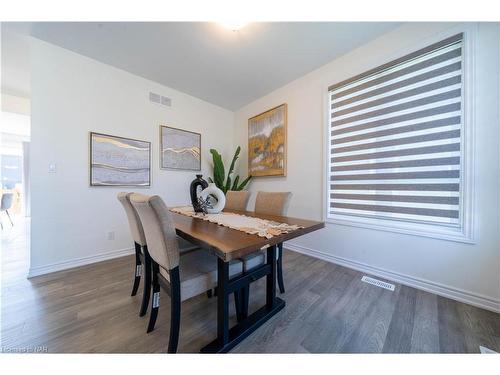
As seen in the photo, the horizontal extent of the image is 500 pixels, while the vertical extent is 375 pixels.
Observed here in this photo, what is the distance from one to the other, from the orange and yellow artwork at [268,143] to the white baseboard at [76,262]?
251 cm

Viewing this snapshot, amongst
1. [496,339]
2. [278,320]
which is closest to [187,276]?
[278,320]

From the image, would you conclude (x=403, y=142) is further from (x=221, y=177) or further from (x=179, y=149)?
(x=179, y=149)

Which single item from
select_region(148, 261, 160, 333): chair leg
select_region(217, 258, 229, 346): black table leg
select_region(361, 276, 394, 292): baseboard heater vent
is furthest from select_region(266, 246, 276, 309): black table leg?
select_region(361, 276, 394, 292): baseboard heater vent

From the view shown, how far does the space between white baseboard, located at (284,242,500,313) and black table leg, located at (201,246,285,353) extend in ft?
3.96

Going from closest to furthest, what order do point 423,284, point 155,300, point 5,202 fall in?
point 155,300 < point 423,284 < point 5,202

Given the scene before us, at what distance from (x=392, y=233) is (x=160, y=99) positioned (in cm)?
378

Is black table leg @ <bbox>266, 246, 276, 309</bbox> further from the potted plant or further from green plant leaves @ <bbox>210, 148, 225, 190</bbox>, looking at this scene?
green plant leaves @ <bbox>210, 148, 225, 190</bbox>

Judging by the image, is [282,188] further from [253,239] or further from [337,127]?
[253,239]

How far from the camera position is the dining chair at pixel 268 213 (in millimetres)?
1312

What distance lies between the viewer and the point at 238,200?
236 cm

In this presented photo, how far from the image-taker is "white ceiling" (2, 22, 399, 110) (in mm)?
1862

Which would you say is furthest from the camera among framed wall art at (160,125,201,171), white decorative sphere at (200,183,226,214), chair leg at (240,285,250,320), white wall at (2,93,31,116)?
white wall at (2,93,31,116)

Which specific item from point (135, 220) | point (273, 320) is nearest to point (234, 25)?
point (135, 220)
